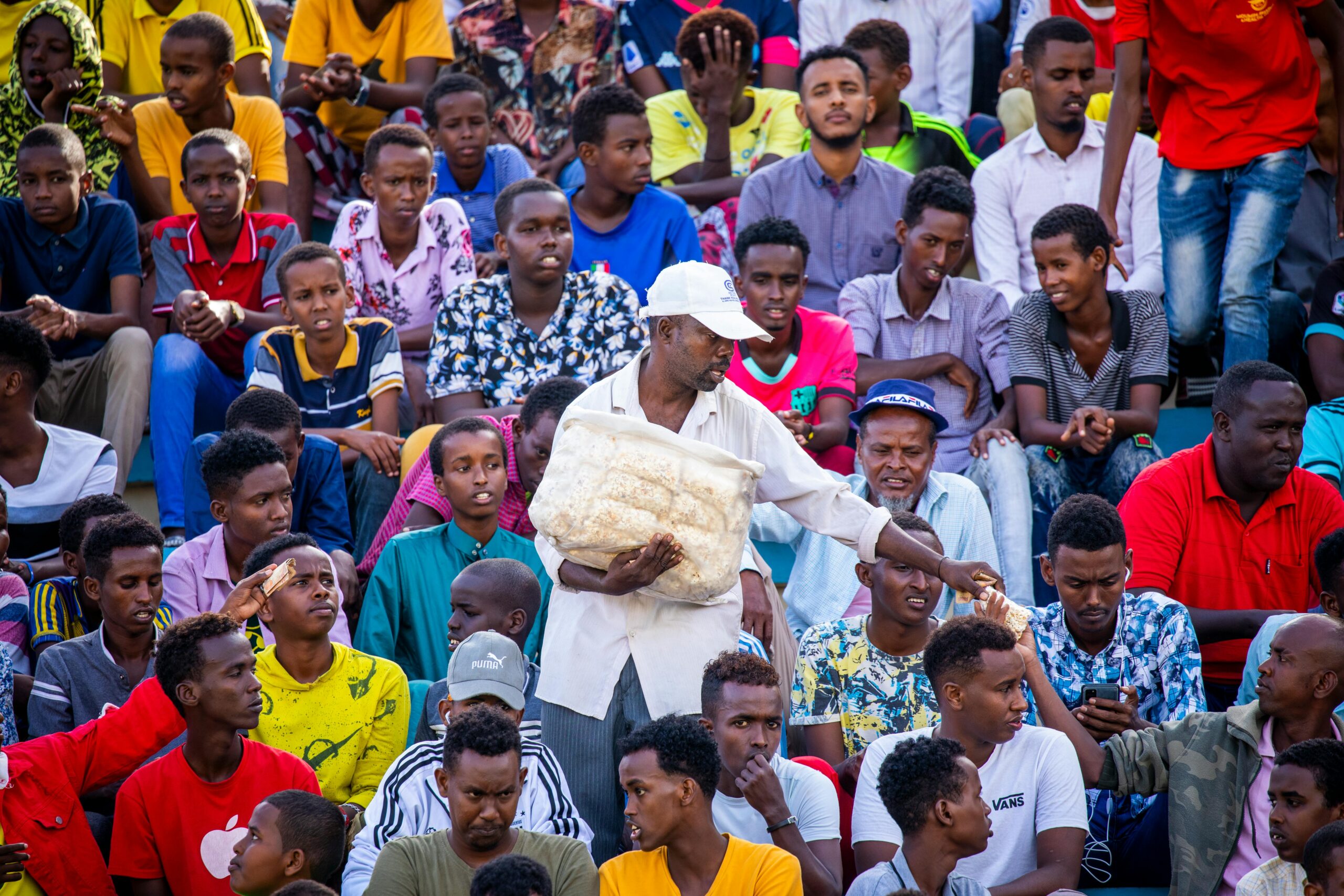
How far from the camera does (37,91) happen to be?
26.0 feet

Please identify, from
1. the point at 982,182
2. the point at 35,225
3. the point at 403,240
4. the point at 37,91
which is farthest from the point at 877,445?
the point at 37,91

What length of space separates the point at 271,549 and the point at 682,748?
1958mm

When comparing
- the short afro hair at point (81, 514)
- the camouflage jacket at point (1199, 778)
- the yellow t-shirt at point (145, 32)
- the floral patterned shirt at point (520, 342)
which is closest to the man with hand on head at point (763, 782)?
the camouflage jacket at point (1199, 778)

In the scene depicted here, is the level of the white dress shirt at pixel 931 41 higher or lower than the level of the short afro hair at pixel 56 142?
higher

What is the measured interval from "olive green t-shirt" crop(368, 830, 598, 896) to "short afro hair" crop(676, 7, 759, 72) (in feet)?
18.3

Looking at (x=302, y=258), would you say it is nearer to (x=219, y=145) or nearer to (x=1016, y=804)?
(x=219, y=145)

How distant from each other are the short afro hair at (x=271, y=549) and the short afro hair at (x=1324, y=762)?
331 cm

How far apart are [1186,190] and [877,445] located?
7.33 feet

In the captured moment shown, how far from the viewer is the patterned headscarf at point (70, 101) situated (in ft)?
25.8

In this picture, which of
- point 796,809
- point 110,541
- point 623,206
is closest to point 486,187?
point 623,206

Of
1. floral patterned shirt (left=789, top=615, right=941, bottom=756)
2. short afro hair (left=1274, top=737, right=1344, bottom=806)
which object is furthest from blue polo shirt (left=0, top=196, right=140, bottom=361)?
short afro hair (left=1274, top=737, right=1344, bottom=806)

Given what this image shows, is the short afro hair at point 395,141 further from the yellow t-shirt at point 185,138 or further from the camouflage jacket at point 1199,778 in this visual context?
the camouflage jacket at point 1199,778

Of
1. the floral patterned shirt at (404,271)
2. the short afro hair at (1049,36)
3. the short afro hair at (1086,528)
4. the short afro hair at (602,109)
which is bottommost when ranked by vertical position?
the short afro hair at (1086,528)

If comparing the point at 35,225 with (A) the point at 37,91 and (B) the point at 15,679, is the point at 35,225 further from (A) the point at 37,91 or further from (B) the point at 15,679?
(B) the point at 15,679
